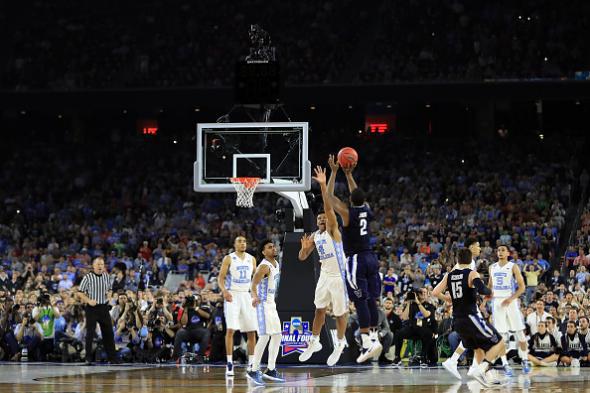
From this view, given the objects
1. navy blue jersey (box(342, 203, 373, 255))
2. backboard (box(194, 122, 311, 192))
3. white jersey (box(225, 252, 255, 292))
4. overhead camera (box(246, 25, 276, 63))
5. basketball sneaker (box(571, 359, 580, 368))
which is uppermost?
overhead camera (box(246, 25, 276, 63))

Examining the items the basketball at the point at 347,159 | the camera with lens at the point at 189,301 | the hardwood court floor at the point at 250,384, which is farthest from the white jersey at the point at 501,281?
Result: the camera with lens at the point at 189,301

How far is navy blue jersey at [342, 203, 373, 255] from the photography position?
1266 centimetres

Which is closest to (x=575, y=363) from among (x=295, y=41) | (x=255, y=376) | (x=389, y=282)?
(x=389, y=282)

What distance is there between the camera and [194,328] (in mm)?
20203

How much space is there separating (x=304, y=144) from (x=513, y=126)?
60.9 ft

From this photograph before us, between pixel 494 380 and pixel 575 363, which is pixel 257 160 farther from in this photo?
pixel 575 363

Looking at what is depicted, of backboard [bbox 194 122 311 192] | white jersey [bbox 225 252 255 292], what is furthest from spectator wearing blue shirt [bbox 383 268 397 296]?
white jersey [bbox 225 252 255 292]

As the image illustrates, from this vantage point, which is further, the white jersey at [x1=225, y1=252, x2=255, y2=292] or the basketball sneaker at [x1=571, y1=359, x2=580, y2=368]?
the basketball sneaker at [x1=571, y1=359, x2=580, y2=368]

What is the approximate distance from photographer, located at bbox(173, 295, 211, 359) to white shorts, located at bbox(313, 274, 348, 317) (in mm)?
5861

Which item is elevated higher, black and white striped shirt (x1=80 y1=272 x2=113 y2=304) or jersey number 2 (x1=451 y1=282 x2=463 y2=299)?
black and white striped shirt (x1=80 y1=272 x2=113 y2=304)

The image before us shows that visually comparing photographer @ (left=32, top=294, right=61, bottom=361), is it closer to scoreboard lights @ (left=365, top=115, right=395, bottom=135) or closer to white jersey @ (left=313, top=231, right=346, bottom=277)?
white jersey @ (left=313, top=231, right=346, bottom=277)

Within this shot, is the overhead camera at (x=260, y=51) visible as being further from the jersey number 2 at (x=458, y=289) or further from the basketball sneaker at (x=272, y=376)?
the jersey number 2 at (x=458, y=289)

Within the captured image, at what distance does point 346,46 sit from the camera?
33844 mm

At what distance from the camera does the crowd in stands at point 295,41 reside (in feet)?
106
